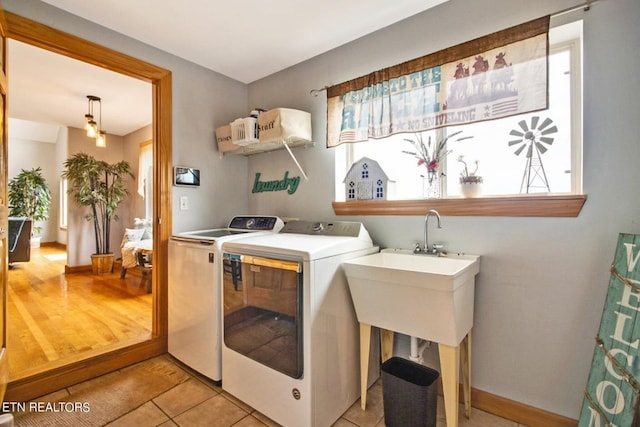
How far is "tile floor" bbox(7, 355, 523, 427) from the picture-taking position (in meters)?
1.60

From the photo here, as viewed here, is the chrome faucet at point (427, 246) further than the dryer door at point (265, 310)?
Yes

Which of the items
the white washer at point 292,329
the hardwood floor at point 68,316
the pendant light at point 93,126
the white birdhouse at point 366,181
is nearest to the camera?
the white washer at point 292,329

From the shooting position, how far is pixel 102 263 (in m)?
4.84

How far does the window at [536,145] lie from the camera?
1532 mm

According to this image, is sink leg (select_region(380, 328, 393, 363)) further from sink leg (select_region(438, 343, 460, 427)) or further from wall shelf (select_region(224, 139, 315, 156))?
wall shelf (select_region(224, 139, 315, 156))

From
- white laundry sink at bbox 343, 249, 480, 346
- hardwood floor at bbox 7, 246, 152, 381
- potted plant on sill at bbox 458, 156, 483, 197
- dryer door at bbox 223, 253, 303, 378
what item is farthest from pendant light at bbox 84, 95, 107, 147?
potted plant on sill at bbox 458, 156, 483, 197

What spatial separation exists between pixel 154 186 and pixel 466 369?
2.49 meters

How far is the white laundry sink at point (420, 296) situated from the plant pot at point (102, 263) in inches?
190

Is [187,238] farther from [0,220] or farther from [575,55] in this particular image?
[575,55]

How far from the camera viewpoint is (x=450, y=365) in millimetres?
1394

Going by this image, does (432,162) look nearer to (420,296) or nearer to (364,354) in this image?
(420,296)

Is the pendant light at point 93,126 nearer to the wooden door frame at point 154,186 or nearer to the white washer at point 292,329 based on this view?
the wooden door frame at point 154,186

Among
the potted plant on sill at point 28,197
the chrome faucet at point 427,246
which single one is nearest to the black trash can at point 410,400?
the chrome faucet at point 427,246

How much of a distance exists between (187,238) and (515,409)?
2204mm
